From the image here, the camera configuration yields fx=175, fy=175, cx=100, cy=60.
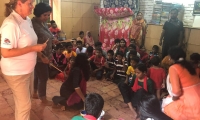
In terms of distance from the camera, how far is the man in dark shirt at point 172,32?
14.7 ft

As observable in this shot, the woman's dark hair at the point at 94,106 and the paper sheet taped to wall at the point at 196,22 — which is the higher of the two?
the paper sheet taped to wall at the point at 196,22

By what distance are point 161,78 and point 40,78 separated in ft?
6.30

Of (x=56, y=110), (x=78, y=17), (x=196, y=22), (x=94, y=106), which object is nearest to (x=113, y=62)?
(x=56, y=110)

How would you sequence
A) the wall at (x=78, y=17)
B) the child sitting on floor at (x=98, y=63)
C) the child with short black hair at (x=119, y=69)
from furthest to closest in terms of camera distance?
1. the wall at (x=78, y=17)
2. the child sitting on floor at (x=98, y=63)
3. the child with short black hair at (x=119, y=69)

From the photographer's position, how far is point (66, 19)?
243 inches

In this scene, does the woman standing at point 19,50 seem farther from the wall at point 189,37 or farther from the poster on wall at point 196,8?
the poster on wall at point 196,8

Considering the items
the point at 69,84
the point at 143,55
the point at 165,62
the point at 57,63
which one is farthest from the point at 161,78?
the point at 57,63

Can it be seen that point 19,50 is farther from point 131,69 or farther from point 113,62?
point 113,62

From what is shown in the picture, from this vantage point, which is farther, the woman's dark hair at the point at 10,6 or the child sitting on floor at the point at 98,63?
A: the child sitting on floor at the point at 98,63

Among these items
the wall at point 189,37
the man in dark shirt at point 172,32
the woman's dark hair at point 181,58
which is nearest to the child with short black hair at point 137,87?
the woman's dark hair at point 181,58

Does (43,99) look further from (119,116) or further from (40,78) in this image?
(119,116)

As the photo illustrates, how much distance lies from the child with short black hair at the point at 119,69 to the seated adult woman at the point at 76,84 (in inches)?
56.8

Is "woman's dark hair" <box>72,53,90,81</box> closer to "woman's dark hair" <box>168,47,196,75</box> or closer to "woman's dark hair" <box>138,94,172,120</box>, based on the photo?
"woman's dark hair" <box>138,94,172,120</box>

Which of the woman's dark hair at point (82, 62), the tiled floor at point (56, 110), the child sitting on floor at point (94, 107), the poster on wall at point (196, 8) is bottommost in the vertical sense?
the tiled floor at point (56, 110)
